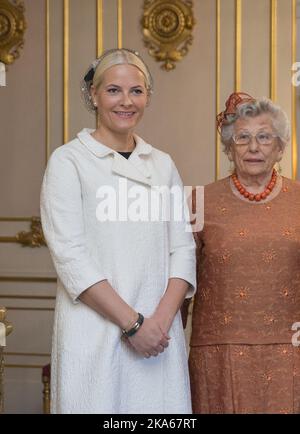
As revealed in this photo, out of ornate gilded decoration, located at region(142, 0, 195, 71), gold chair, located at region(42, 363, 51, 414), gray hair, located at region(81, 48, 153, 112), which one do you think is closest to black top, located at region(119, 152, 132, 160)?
gray hair, located at region(81, 48, 153, 112)

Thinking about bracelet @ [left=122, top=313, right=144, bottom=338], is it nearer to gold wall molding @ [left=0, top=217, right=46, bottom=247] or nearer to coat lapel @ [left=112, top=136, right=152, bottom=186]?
coat lapel @ [left=112, top=136, right=152, bottom=186]

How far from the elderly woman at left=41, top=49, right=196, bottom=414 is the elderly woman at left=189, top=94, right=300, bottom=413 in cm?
21

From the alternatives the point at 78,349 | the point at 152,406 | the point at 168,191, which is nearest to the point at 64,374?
the point at 78,349

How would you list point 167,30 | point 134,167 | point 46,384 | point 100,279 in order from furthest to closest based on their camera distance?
point 167,30, point 46,384, point 134,167, point 100,279

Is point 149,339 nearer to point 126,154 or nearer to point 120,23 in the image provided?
point 126,154

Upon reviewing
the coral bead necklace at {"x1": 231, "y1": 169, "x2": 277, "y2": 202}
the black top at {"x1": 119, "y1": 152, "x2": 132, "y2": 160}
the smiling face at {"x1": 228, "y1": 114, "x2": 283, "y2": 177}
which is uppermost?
the smiling face at {"x1": 228, "y1": 114, "x2": 283, "y2": 177}

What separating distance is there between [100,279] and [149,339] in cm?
21

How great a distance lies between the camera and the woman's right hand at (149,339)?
2.12m

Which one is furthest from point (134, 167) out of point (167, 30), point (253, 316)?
point (167, 30)

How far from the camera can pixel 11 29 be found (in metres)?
4.56

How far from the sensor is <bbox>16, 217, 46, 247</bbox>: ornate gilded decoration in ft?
14.9

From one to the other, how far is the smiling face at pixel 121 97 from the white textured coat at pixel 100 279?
3.1 inches

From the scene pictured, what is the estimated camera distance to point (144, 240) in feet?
7.18

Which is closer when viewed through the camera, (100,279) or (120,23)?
(100,279)
